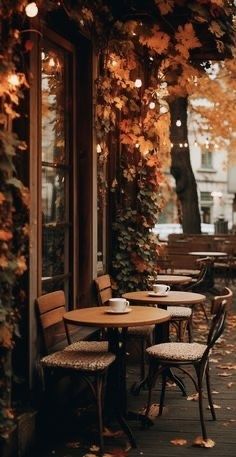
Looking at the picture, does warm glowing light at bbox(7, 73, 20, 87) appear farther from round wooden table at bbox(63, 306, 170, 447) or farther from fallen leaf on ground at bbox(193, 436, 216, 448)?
fallen leaf on ground at bbox(193, 436, 216, 448)

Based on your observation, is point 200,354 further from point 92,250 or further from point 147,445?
point 92,250

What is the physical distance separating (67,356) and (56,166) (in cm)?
199

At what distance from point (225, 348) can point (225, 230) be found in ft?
59.7

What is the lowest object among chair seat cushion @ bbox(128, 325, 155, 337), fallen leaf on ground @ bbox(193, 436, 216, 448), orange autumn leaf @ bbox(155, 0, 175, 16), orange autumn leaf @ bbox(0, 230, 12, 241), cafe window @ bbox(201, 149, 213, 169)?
fallen leaf on ground @ bbox(193, 436, 216, 448)

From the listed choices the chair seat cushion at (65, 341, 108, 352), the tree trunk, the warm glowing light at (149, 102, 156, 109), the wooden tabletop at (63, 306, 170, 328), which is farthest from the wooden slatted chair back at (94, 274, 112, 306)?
the tree trunk

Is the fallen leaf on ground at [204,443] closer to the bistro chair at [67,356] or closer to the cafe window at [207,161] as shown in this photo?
the bistro chair at [67,356]

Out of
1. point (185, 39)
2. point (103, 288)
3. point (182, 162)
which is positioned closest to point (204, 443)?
point (103, 288)

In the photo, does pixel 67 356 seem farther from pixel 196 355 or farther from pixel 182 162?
pixel 182 162

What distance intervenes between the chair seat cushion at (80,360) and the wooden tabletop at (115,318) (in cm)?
29

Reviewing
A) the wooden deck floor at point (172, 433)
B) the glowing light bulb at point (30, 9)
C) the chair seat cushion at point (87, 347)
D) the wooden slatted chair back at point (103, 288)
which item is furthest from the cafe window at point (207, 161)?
the glowing light bulb at point (30, 9)

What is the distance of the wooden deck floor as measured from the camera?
5316 millimetres

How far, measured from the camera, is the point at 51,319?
5.97m

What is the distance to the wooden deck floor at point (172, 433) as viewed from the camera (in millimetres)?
5316

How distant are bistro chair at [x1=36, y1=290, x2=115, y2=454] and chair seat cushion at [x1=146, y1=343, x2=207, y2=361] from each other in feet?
1.32
